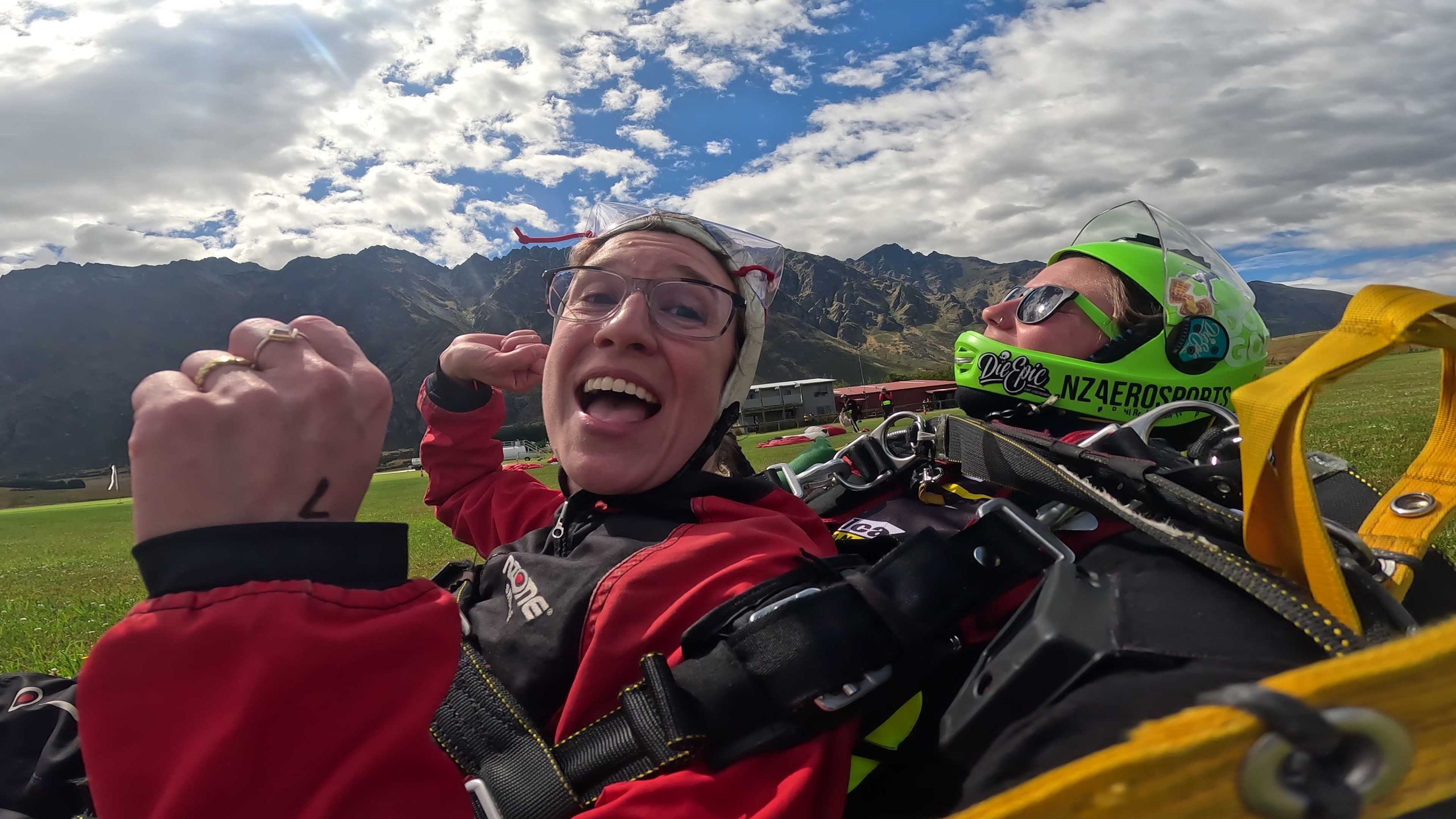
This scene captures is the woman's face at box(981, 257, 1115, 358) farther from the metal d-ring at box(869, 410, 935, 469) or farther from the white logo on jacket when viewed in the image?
the white logo on jacket

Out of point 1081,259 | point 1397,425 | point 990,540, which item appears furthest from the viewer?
point 1397,425

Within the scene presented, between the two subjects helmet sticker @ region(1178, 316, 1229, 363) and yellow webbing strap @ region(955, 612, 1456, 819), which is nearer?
yellow webbing strap @ region(955, 612, 1456, 819)

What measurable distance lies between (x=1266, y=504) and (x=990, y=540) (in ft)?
1.94

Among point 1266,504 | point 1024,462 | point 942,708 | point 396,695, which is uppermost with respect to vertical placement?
point 1266,504

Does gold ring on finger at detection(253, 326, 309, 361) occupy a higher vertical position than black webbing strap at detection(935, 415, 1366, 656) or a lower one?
higher

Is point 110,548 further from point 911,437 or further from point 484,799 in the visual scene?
point 911,437

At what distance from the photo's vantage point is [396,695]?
142 cm

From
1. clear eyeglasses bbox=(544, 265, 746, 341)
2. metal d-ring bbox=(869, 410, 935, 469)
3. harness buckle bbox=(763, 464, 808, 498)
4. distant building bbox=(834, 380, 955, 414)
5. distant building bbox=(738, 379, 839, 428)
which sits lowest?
distant building bbox=(738, 379, 839, 428)

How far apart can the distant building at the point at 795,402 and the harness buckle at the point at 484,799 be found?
118395 mm

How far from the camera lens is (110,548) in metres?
17.4

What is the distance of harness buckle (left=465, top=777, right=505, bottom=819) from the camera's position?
1.72 m

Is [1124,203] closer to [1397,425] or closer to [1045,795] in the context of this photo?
[1045,795]

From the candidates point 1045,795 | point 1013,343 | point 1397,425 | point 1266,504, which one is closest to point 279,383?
point 1045,795

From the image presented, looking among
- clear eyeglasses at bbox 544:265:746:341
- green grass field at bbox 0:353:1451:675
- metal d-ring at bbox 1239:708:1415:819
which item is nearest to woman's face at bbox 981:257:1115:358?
green grass field at bbox 0:353:1451:675
